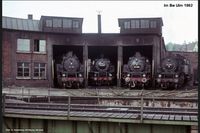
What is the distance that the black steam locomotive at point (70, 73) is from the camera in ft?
127

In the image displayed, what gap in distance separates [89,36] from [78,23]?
4179 mm

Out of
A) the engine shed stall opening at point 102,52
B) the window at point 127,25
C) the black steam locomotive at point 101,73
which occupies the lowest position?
the black steam locomotive at point 101,73

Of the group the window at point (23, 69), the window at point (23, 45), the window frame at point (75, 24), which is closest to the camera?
the window at point (23, 69)

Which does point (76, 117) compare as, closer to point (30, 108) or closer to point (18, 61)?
point (30, 108)

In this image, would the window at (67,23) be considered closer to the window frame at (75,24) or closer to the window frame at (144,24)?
the window frame at (75,24)

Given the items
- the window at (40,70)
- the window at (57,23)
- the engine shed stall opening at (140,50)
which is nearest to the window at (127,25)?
the engine shed stall opening at (140,50)

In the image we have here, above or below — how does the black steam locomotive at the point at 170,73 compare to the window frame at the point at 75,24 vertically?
below

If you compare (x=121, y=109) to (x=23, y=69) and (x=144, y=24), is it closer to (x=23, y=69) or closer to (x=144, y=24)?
(x=23, y=69)

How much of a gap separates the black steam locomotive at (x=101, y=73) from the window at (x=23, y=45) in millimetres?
8290

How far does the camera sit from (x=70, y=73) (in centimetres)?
→ 3894

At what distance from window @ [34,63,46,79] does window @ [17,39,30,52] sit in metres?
2.23

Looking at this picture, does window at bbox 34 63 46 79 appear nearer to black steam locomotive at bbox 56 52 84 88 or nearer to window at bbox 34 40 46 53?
window at bbox 34 40 46 53

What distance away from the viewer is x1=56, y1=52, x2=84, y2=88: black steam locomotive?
38781 millimetres

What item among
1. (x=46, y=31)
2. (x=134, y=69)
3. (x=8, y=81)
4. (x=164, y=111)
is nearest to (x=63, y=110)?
(x=164, y=111)
